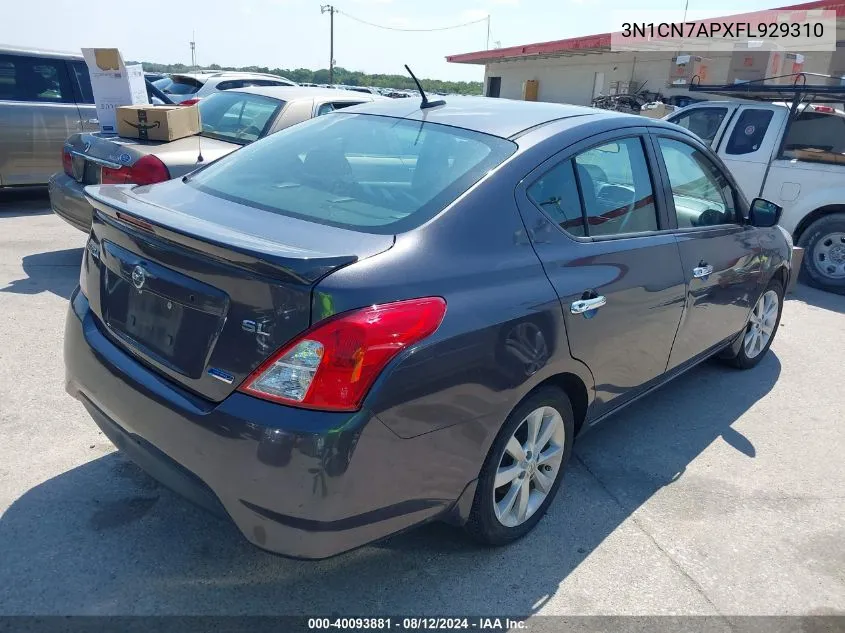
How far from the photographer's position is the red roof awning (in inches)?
531

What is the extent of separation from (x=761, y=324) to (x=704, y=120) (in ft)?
14.9

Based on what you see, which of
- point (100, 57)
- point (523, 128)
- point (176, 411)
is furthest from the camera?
point (100, 57)

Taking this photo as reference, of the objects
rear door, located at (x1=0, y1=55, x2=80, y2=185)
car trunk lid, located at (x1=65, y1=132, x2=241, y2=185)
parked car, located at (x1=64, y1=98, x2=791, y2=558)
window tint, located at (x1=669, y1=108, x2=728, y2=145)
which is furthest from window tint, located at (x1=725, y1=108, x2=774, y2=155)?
rear door, located at (x1=0, y1=55, x2=80, y2=185)

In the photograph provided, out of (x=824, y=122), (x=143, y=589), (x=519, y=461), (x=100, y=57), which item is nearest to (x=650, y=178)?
(x=519, y=461)

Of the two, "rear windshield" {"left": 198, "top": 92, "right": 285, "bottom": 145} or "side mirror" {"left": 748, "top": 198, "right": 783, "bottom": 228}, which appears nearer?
"side mirror" {"left": 748, "top": 198, "right": 783, "bottom": 228}

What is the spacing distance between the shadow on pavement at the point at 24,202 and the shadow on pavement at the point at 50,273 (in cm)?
208

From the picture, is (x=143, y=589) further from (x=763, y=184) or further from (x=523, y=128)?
(x=763, y=184)

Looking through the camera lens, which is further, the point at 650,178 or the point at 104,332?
the point at 650,178

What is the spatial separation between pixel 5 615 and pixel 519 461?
185 cm

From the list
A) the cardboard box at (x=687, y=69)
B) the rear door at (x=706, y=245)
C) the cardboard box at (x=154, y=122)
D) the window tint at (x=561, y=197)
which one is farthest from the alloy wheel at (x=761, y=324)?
the cardboard box at (x=687, y=69)

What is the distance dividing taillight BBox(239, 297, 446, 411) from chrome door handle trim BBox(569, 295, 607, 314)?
95 centimetres

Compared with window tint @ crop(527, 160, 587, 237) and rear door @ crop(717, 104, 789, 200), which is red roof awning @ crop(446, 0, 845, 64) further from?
window tint @ crop(527, 160, 587, 237)

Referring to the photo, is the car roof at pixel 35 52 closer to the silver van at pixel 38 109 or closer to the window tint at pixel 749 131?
the silver van at pixel 38 109

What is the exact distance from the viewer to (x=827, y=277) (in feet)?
24.8
